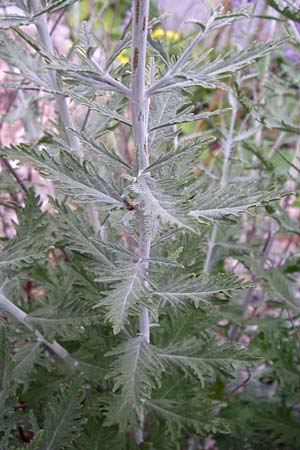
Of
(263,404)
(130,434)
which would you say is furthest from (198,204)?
(263,404)

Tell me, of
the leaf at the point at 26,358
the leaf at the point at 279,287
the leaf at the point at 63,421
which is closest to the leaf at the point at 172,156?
the leaf at the point at 63,421

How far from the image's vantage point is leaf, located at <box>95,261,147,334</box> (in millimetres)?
782

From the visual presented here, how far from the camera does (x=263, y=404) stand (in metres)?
1.58

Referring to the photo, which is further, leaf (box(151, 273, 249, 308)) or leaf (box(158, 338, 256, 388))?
leaf (box(158, 338, 256, 388))

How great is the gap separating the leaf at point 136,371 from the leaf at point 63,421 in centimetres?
9

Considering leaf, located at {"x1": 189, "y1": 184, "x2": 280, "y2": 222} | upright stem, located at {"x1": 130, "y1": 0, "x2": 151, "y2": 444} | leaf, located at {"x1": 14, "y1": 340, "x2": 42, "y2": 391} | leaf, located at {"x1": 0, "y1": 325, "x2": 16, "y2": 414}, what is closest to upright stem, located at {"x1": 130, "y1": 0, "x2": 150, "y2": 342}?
upright stem, located at {"x1": 130, "y1": 0, "x2": 151, "y2": 444}

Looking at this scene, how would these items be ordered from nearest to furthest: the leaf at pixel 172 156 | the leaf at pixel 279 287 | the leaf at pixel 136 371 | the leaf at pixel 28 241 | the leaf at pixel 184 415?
the leaf at pixel 172 156
the leaf at pixel 136 371
the leaf at pixel 28 241
the leaf at pixel 184 415
the leaf at pixel 279 287

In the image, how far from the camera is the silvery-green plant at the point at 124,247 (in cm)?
78

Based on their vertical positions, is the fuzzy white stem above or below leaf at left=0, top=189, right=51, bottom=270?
above

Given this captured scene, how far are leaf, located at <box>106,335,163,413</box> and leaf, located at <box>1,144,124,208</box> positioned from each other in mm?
318

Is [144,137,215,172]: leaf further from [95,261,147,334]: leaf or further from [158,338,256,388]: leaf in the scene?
[158,338,256,388]: leaf

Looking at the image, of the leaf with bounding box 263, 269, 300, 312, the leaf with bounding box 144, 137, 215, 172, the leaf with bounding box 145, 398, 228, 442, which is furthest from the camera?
the leaf with bounding box 263, 269, 300, 312

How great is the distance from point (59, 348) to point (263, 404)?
701mm

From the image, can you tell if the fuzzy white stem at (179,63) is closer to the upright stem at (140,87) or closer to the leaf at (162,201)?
the upright stem at (140,87)
